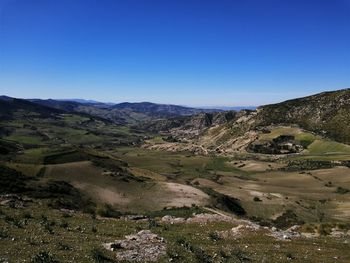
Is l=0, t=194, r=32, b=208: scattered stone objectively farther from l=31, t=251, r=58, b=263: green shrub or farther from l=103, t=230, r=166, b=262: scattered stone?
l=31, t=251, r=58, b=263: green shrub

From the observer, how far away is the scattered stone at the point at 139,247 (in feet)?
66.2

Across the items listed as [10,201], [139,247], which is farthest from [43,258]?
[10,201]

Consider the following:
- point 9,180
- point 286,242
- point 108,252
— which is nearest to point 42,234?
point 108,252

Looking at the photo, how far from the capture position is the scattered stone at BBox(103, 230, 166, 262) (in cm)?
2019

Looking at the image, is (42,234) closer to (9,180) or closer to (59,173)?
(9,180)

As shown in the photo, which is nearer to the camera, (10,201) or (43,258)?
(43,258)

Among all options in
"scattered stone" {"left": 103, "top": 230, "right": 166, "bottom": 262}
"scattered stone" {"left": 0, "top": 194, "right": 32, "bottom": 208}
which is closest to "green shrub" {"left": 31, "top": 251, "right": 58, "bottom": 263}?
"scattered stone" {"left": 103, "top": 230, "right": 166, "bottom": 262}

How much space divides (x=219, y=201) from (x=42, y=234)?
4886 centimetres

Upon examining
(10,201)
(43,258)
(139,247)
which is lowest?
(10,201)

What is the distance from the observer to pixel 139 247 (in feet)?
72.8

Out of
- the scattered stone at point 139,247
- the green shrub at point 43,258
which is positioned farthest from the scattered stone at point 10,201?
the green shrub at point 43,258

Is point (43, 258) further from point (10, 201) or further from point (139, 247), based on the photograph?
point (10, 201)

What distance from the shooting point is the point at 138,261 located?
19.4 metres

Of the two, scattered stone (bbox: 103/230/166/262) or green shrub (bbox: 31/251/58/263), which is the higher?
green shrub (bbox: 31/251/58/263)
